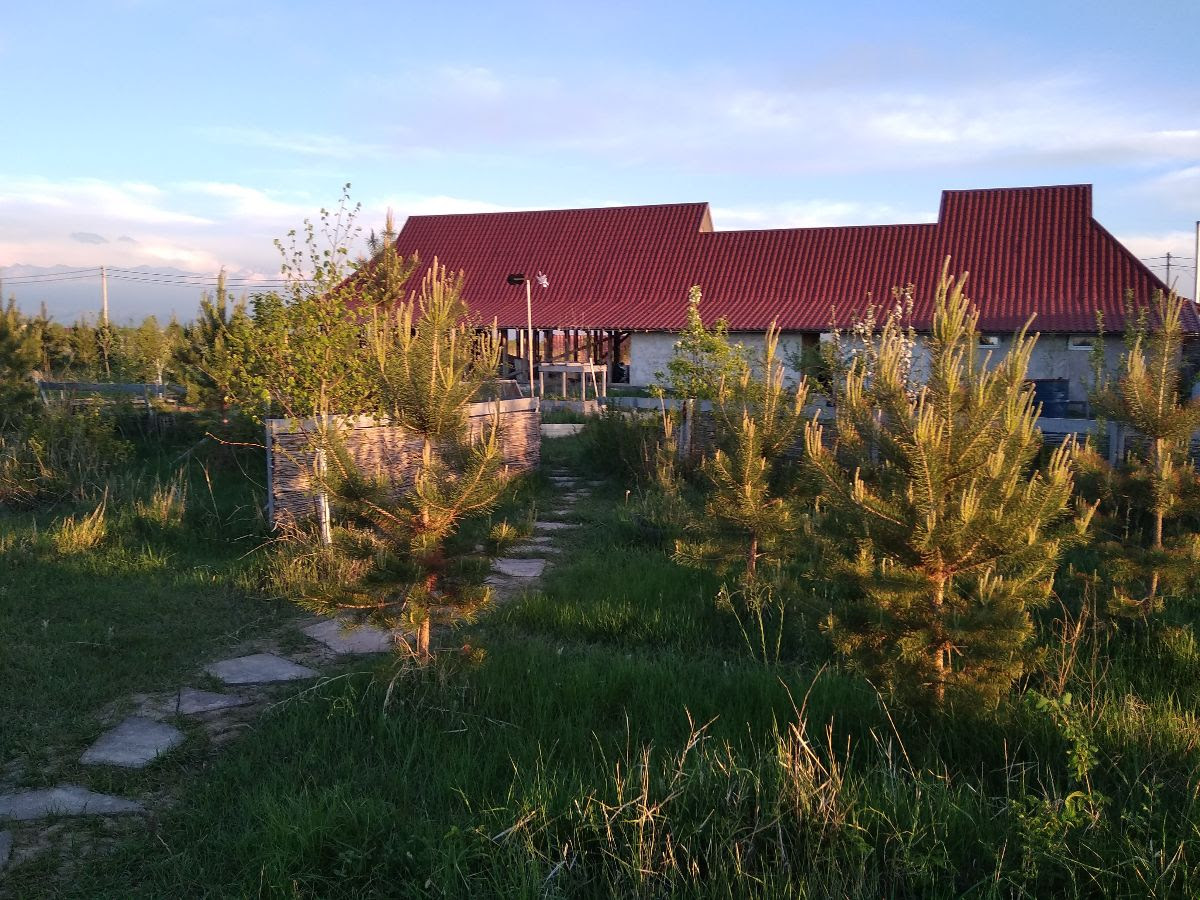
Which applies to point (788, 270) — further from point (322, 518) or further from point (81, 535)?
point (81, 535)

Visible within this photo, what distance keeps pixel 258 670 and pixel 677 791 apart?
9.57 feet

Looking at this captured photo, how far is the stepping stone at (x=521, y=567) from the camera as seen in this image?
7383 mm

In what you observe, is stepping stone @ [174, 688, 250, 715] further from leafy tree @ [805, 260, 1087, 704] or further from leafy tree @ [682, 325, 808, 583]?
leafy tree @ [805, 260, 1087, 704]

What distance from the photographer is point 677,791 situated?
127 inches

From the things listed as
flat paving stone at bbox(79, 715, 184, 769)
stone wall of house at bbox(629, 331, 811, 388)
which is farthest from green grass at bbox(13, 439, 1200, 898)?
stone wall of house at bbox(629, 331, 811, 388)

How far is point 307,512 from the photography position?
815 centimetres

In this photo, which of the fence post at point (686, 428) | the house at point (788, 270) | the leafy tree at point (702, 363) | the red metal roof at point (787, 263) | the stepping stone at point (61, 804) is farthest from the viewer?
the red metal roof at point (787, 263)

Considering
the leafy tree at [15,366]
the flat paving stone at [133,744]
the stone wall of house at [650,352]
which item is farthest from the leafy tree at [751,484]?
the stone wall of house at [650,352]

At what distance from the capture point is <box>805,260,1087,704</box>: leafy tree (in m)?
3.74

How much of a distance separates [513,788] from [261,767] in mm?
1149

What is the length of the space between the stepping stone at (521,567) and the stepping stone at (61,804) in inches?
147

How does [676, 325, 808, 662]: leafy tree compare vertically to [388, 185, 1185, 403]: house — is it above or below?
below

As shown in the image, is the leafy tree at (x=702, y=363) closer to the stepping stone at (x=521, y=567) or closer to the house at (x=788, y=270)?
the stepping stone at (x=521, y=567)

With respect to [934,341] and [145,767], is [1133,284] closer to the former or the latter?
[934,341]
